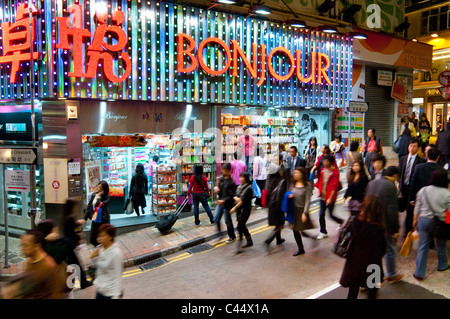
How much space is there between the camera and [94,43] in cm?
938

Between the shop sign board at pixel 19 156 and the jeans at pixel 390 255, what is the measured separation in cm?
708

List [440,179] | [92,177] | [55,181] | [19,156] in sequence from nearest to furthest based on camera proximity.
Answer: [440,179]
[19,156]
[55,181]
[92,177]

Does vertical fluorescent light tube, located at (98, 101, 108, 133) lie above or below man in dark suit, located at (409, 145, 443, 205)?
above

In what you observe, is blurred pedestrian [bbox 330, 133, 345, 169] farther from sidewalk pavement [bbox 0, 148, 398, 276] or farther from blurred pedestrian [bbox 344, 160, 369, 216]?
blurred pedestrian [bbox 344, 160, 369, 216]

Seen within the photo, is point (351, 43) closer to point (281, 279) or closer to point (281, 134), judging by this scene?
point (281, 134)

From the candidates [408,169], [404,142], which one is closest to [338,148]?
[404,142]

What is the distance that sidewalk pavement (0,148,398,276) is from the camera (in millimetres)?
8141

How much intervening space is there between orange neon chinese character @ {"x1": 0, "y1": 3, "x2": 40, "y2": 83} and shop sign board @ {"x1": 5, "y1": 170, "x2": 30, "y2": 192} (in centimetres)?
275

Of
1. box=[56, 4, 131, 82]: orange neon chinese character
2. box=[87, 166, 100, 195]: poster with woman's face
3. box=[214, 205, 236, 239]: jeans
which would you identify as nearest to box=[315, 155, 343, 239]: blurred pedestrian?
box=[214, 205, 236, 239]: jeans

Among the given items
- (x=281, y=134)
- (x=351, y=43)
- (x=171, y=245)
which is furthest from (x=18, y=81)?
(x=351, y=43)

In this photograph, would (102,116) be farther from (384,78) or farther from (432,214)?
(384,78)

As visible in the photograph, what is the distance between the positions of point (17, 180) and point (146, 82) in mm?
4228

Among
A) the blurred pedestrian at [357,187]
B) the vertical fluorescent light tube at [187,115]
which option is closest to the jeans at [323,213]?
the blurred pedestrian at [357,187]

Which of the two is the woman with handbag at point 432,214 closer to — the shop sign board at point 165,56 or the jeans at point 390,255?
the jeans at point 390,255
